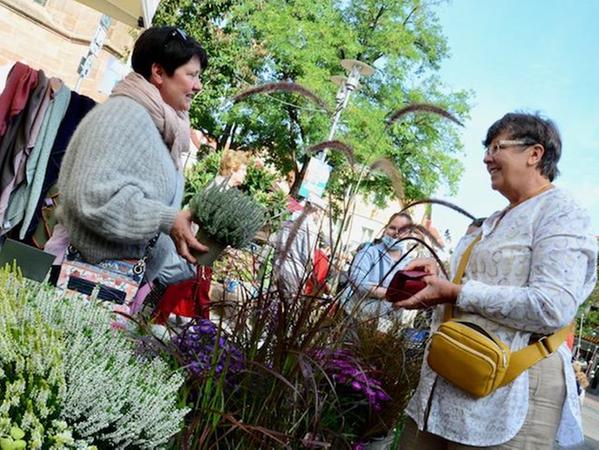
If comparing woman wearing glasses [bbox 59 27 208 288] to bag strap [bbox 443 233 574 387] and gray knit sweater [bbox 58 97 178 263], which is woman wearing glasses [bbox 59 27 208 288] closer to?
gray knit sweater [bbox 58 97 178 263]

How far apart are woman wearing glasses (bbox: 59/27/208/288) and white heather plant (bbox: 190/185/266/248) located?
0.16 feet

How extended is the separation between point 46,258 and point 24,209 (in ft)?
8.06

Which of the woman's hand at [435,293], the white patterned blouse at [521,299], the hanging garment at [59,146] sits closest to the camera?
the white patterned blouse at [521,299]

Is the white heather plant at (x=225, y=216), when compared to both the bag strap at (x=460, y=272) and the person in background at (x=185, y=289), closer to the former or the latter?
the person in background at (x=185, y=289)

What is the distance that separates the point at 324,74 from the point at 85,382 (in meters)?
16.8

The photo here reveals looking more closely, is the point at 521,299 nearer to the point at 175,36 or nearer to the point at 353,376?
the point at 353,376

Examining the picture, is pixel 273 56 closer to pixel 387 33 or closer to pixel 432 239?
pixel 387 33

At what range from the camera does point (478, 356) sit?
150cm

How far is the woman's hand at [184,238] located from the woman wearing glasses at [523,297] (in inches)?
26.4

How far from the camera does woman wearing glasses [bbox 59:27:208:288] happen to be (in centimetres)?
145

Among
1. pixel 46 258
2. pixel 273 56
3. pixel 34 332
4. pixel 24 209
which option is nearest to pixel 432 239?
pixel 46 258

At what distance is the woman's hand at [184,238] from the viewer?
1.53 m

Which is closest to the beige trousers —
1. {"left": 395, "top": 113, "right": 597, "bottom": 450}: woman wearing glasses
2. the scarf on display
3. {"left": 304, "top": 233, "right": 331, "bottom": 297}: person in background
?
{"left": 395, "top": 113, "right": 597, "bottom": 450}: woman wearing glasses

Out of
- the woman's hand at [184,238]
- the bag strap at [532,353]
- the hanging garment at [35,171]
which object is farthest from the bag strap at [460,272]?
the hanging garment at [35,171]
